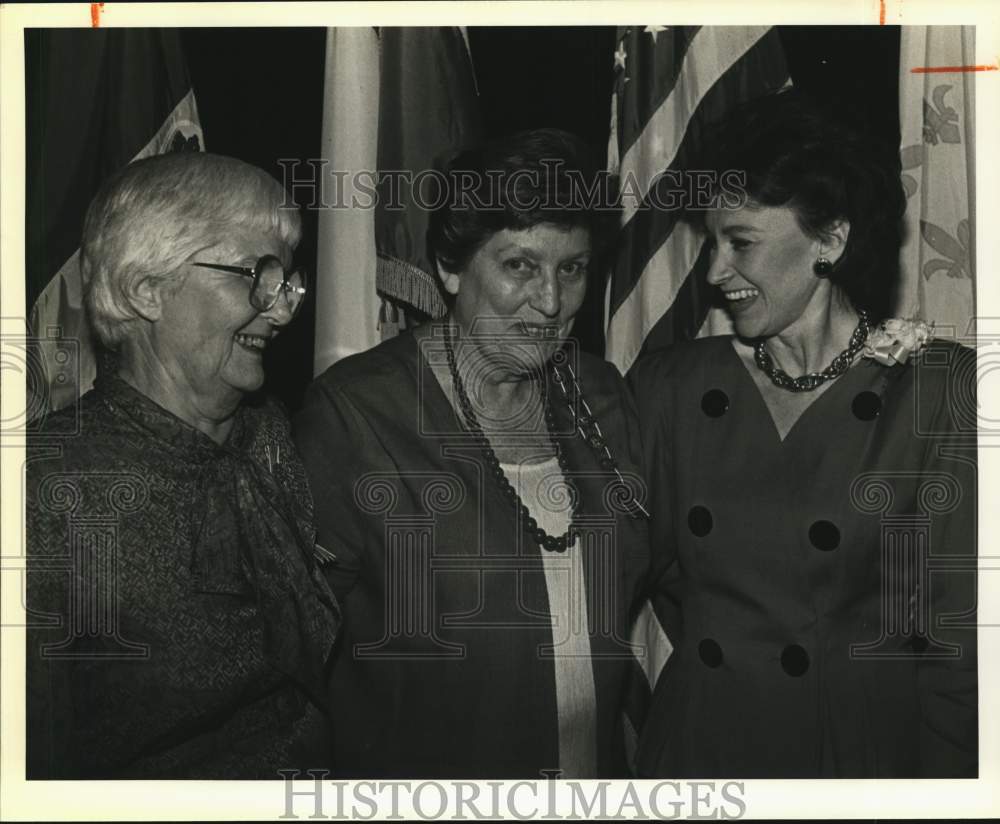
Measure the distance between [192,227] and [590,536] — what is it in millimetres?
892

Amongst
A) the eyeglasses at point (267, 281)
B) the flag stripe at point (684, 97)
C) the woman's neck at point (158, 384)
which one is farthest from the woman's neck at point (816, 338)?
the woman's neck at point (158, 384)

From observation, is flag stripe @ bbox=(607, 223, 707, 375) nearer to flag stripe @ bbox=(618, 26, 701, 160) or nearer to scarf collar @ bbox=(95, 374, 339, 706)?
flag stripe @ bbox=(618, 26, 701, 160)

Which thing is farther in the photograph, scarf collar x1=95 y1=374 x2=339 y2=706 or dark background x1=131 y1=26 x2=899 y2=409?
dark background x1=131 y1=26 x2=899 y2=409

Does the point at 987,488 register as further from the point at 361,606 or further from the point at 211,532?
the point at 211,532

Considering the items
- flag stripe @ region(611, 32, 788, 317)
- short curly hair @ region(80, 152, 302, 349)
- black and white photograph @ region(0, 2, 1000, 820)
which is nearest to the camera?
short curly hair @ region(80, 152, 302, 349)

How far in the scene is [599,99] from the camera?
2332 mm

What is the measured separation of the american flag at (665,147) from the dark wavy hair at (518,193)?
0.08 m

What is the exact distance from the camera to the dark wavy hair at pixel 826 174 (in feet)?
7.32

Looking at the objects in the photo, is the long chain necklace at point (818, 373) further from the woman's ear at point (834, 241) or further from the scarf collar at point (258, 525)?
the scarf collar at point (258, 525)

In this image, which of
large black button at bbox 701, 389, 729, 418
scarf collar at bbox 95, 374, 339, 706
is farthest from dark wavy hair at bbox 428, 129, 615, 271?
scarf collar at bbox 95, 374, 339, 706

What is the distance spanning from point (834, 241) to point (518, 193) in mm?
585

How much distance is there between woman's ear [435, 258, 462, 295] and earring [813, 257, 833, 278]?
0.65 meters

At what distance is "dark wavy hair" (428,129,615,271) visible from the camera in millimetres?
2225

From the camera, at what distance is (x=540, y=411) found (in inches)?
89.3
